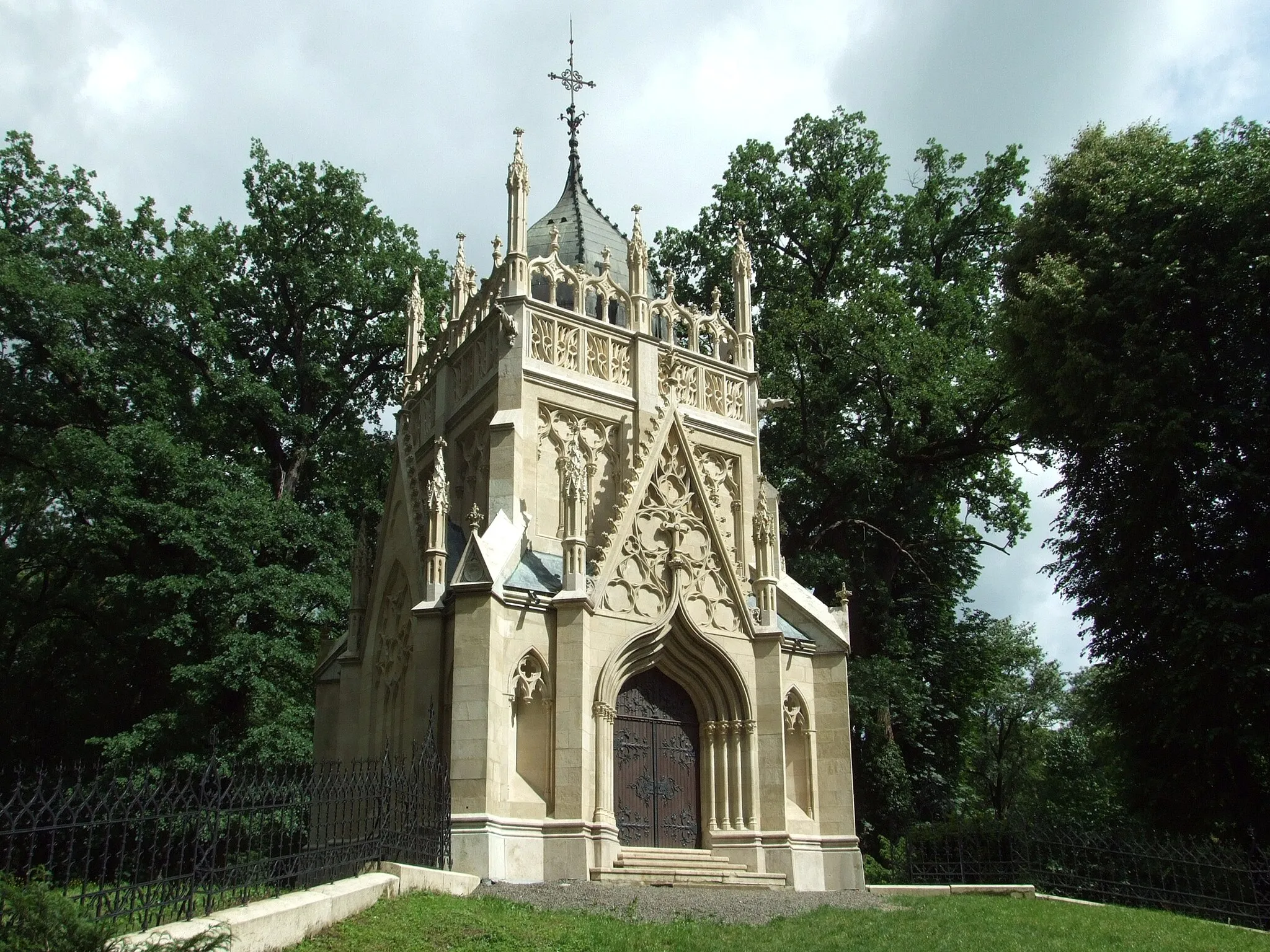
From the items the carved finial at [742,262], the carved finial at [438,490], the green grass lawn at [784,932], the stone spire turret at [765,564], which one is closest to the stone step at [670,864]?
the green grass lawn at [784,932]

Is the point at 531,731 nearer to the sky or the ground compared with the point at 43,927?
nearer to the sky

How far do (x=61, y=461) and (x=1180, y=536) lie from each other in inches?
895

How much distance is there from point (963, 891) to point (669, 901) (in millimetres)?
5965

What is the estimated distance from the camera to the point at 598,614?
17.2m

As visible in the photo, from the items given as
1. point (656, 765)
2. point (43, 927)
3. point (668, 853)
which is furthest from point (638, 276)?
point (43, 927)

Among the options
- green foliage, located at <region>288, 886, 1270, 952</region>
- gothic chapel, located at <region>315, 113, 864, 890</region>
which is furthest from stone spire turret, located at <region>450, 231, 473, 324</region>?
green foliage, located at <region>288, 886, 1270, 952</region>

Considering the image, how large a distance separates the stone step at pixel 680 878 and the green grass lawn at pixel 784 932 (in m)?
2.32

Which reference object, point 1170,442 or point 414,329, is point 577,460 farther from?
point 1170,442

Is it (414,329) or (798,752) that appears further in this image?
(414,329)

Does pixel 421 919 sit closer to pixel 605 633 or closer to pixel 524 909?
pixel 524 909

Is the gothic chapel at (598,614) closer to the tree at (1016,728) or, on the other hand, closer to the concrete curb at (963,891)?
the concrete curb at (963,891)

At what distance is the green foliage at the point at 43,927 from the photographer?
24.0ft

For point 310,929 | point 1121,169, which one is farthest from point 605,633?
point 1121,169

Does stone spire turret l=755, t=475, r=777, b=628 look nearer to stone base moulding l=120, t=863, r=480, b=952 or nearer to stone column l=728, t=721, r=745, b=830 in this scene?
stone column l=728, t=721, r=745, b=830
